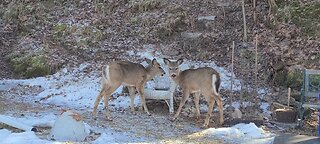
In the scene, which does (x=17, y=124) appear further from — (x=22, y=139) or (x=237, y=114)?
(x=237, y=114)

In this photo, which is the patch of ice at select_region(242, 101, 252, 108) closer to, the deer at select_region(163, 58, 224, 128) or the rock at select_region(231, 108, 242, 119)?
the rock at select_region(231, 108, 242, 119)

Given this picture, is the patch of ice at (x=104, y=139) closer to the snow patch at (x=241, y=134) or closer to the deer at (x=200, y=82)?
the snow patch at (x=241, y=134)

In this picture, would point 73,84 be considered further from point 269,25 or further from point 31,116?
point 269,25

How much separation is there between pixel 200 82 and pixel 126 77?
1399mm

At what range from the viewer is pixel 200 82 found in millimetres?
9070

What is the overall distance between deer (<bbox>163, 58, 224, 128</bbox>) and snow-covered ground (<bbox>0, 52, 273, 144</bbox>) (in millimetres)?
671

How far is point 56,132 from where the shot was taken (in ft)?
22.6

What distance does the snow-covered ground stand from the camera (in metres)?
7.24

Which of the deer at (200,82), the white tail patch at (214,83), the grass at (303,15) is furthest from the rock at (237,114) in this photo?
the grass at (303,15)

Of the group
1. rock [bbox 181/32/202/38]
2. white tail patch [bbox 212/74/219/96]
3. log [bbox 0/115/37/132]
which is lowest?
log [bbox 0/115/37/132]

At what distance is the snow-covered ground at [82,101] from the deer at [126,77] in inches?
27.0

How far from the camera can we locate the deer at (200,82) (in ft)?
29.2

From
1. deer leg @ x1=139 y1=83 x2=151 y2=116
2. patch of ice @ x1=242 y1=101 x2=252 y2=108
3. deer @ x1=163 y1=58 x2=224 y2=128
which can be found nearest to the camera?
deer @ x1=163 y1=58 x2=224 y2=128

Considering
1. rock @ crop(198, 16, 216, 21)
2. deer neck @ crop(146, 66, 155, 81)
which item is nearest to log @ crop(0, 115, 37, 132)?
deer neck @ crop(146, 66, 155, 81)
